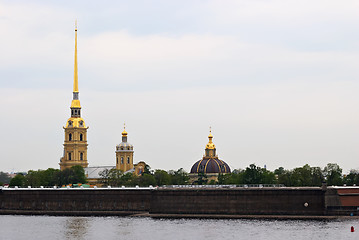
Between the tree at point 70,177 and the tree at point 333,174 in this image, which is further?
the tree at point 70,177

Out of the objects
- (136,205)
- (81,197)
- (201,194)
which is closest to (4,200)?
(81,197)

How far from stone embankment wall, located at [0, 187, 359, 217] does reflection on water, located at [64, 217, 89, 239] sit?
9.07 m

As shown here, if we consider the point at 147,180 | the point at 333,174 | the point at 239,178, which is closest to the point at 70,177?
the point at 147,180

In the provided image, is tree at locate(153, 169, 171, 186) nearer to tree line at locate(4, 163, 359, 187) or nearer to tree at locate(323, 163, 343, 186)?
tree line at locate(4, 163, 359, 187)

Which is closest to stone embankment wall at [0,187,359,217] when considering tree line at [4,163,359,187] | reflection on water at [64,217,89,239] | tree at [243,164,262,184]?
reflection on water at [64,217,89,239]

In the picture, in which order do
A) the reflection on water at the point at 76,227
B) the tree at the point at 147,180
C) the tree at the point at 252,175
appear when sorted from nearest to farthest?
the reflection on water at the point at 76,227, the tree at the point at 252,175, the tree at the point at 147,180

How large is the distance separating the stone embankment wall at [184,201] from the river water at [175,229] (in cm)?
530

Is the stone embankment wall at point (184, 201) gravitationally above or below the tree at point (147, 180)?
below

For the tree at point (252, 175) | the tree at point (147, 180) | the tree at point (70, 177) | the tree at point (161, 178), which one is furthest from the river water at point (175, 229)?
the tree at point (70, 177)

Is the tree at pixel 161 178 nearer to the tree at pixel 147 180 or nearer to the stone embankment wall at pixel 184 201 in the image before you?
the tree at pixel 147 180

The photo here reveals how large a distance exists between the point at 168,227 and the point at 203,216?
14.6m

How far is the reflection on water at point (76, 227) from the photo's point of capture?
3452 inches

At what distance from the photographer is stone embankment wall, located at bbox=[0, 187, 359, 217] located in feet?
339

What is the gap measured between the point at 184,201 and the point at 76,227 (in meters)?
19.4
